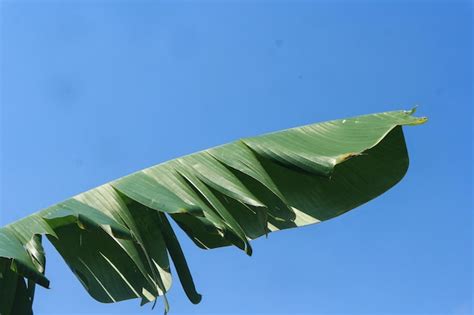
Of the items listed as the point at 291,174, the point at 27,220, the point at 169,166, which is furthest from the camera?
the point at 291,174

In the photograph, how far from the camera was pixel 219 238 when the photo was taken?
282 centimetres

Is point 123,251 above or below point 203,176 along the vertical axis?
below

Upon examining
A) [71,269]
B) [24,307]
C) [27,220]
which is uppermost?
[27,220]

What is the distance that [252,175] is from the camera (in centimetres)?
266

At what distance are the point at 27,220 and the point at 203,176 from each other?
725 millimetres

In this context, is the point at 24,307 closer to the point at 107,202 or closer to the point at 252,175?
the point at 107,202

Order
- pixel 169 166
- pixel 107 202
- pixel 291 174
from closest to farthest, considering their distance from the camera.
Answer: pixel 107 202, pixel 169 166, pixel 291 174

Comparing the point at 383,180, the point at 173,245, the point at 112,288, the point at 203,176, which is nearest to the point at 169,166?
the point at 203,176

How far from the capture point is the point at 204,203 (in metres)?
2.60

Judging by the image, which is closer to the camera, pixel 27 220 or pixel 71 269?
pixel 27 220

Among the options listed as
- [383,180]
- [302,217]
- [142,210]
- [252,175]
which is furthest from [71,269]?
[383,180]

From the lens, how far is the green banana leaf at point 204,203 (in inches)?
96.0

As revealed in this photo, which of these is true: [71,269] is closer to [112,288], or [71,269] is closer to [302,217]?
[112,288]

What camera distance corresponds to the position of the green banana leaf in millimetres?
2438
